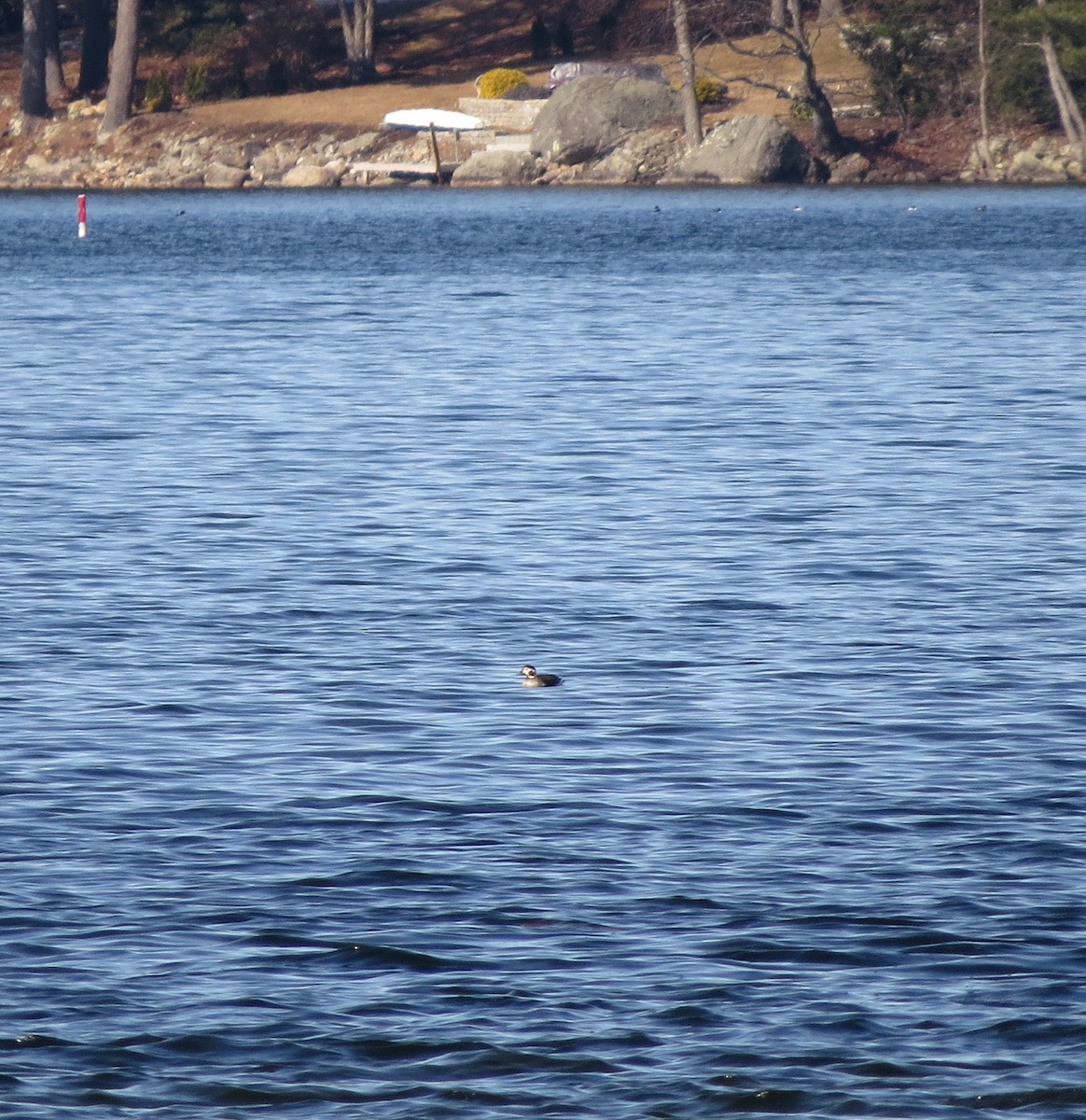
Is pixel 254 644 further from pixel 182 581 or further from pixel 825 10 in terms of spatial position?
pixel 825 10

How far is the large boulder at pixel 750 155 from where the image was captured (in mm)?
96938

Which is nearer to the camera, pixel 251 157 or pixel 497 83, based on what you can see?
pixel 251 157

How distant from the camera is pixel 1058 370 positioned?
34062 mm

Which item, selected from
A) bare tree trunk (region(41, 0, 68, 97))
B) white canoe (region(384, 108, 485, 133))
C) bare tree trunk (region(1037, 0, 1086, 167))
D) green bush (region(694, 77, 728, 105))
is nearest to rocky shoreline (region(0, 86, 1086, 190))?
green bush (region(694, 77, 728, 105))

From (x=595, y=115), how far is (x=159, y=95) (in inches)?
929

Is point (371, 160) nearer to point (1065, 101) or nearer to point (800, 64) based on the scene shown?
point (800, 64)

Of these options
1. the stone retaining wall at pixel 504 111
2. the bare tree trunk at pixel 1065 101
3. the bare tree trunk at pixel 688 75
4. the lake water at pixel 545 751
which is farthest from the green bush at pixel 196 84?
the lake water at pixel 545 751

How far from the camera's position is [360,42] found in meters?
113

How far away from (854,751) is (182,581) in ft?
23.5

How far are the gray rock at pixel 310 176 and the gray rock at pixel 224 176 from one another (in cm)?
234

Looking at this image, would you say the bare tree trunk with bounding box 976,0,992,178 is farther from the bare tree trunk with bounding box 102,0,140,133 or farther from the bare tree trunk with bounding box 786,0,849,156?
the bare tree trunk with bounding box 102,0,140,133

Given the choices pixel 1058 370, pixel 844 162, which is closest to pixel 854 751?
pixel 1058 370

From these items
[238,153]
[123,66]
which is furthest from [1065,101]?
[123,66]

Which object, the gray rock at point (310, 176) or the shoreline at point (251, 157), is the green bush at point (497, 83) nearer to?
the shoreline at point (251, 157)
